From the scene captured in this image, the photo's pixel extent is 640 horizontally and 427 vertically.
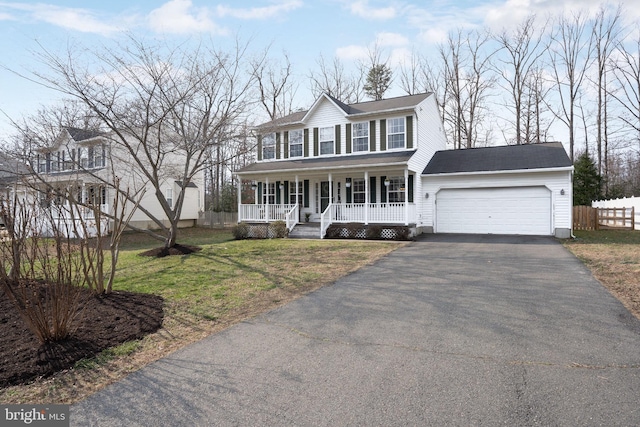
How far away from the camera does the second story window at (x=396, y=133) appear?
56.3 feet

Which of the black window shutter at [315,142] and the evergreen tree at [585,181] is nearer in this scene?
the black window shutter at [315,142]

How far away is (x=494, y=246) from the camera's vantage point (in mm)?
12375

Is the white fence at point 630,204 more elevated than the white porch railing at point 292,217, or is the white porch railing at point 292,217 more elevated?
the white fence at point 630,204

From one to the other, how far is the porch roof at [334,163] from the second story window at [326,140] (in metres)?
0.51

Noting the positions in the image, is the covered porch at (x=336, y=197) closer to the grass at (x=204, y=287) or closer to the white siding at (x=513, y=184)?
the white siding at (x=513, y=184)

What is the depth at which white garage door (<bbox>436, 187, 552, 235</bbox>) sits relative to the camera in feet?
50.8

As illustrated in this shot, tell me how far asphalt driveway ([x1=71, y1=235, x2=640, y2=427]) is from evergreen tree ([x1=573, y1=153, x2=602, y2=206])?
21.3m

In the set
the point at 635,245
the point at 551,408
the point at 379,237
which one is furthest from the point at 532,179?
the point at 551,408

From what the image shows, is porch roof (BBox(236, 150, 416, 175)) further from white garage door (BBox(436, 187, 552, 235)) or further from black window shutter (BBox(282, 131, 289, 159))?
white garage door (BBox(436, 187, 552, 235))

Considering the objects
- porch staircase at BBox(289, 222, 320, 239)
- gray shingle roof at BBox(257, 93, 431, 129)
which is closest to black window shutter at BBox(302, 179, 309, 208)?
porch staircase at BBox(289, 222, 320, 239)

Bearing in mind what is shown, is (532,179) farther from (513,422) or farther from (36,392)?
(36,392)

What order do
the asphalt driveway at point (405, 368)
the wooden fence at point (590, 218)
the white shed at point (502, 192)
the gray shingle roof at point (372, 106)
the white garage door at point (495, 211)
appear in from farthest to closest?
1. the wooden fence at point (590, 218)
2. the gray shingle roof at point (372, 106)
3. the white garage door at point (495, 211)
4. the white shed at point (502, 192)
5. the asphalt driveway at point (405, 368)

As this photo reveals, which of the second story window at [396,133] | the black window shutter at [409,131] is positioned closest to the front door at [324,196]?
the second story window at [396,133]

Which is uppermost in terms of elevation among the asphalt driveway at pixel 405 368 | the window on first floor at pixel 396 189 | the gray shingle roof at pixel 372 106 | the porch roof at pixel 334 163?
the gray shingle roof at pixel 372 106
